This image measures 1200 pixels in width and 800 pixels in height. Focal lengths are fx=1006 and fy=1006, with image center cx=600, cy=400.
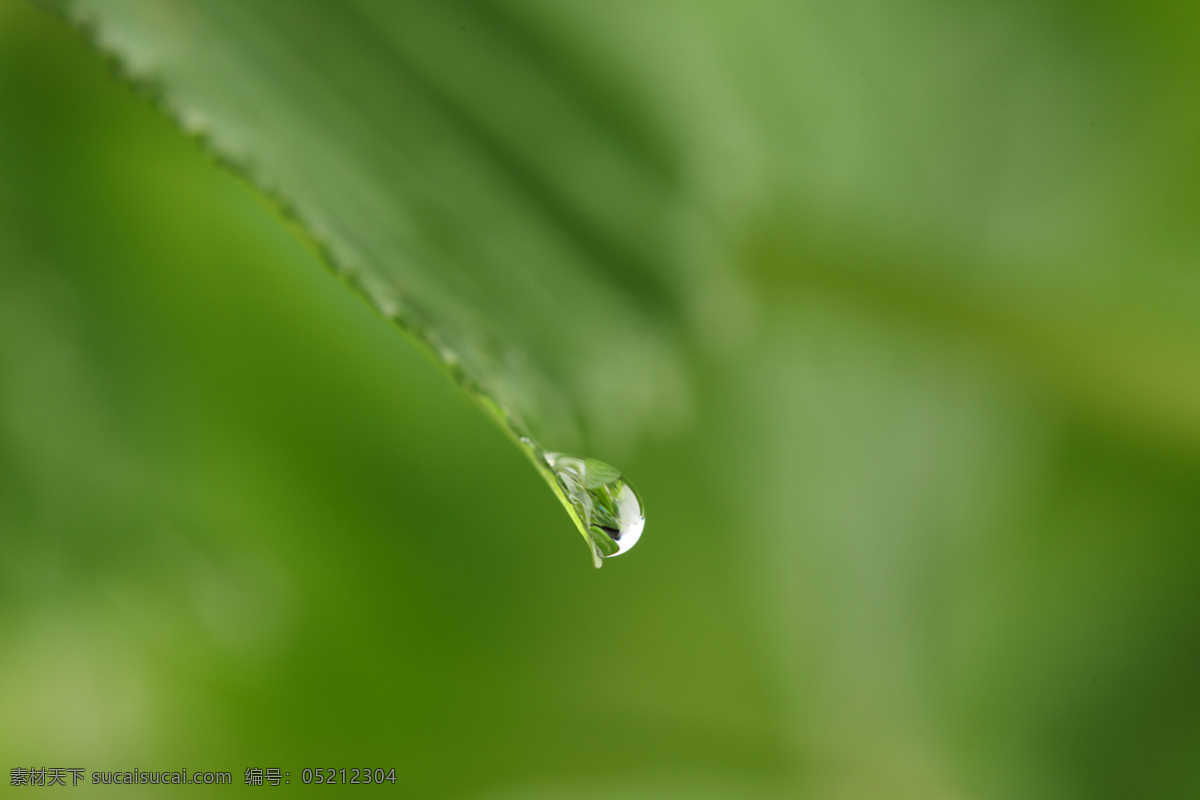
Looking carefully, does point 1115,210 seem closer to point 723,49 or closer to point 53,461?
point 723,49

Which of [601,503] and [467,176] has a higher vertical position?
[467,176]

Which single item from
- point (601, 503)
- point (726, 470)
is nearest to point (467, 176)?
point (601, 503)

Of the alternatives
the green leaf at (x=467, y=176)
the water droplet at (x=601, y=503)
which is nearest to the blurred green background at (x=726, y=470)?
the green leaf at (x=467, y=176)

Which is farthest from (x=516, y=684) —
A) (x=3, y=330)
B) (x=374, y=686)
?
(x=3, y=330)

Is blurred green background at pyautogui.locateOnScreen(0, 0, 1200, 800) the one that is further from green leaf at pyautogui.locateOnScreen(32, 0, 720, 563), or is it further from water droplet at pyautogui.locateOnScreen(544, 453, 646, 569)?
water droplet at pyautogui.locateOnScreen(544, 453, 646, 569)

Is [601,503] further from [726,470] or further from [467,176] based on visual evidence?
[726,470]

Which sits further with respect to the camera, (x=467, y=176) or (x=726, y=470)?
(x=726, y=470)

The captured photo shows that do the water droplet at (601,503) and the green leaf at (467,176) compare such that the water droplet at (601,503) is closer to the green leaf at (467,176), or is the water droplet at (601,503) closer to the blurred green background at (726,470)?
the green leaf at (467,176)
